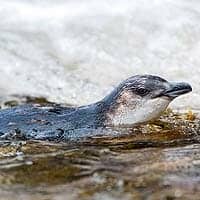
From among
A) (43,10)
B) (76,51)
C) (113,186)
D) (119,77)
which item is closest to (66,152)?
(113,186)

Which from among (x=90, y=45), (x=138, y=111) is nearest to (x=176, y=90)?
(x=138, y=111)

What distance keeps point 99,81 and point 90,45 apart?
4.85ft

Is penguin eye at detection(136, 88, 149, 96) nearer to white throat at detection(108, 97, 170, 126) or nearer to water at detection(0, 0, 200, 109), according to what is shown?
white throat at detection(108, 97, 170, 126)

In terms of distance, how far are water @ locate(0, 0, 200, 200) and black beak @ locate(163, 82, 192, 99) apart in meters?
0.35

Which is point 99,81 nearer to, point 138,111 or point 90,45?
point 90,45

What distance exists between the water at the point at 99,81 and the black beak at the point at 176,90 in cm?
35

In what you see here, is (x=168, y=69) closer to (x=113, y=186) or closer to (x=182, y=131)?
(x=182, y=131)

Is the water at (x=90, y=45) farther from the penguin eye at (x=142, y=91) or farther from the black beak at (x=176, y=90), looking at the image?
the black beak at (x=176, y=90)

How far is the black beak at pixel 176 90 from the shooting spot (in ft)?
20.7

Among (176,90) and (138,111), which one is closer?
(176,90)

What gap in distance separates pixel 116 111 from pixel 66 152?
143 centimetres

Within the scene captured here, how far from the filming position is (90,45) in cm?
1302

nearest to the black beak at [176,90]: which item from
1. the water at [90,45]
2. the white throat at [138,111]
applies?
the white throat at [138,111]

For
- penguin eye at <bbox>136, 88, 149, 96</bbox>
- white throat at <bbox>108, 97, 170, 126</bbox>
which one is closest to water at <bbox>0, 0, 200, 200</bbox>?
white throat at <bbox>108, 97, 170, 126</bbox>
